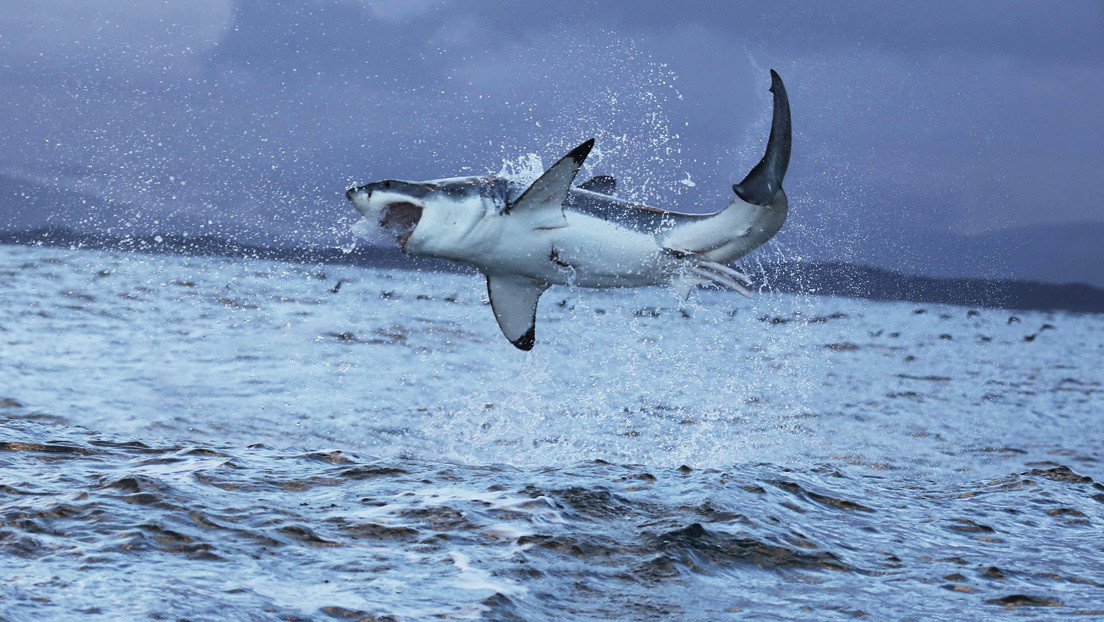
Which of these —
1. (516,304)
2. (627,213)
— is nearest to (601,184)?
(627,213)

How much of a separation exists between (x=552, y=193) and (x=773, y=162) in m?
1.82

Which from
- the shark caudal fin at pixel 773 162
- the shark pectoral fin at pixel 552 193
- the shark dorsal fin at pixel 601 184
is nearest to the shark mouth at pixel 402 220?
the shark pectoral fin at pixel 552 193

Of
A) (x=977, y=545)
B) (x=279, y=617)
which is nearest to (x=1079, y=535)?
(x=977, y=545)

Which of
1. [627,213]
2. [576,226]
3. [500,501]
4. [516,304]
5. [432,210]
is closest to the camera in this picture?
[432,210]

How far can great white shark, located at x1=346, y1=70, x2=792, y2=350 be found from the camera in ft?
28.2

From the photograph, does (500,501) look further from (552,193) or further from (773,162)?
(773,162)

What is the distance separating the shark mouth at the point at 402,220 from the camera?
872cm

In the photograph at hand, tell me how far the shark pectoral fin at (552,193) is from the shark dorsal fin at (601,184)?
3.34 ft

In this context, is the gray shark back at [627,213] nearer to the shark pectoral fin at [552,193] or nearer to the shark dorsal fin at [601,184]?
the shark pectoral fin at [552,193]

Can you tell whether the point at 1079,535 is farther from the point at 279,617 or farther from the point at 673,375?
the point at 673,375

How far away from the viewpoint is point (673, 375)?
105 feet

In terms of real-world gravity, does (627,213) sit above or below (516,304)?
above

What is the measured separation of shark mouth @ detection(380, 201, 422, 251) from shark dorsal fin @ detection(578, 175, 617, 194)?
1.87 metres

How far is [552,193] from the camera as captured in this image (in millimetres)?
8742
